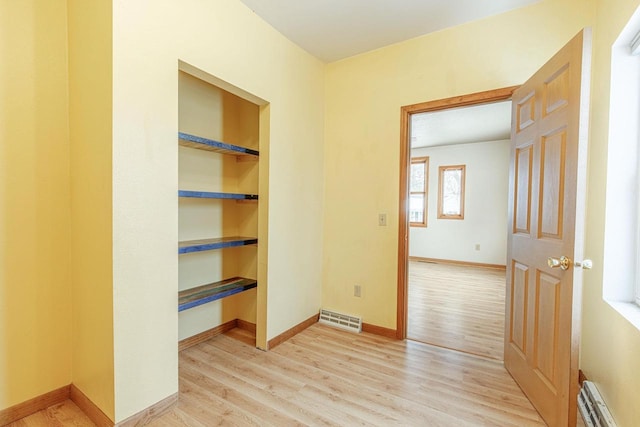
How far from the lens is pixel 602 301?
1.70 metres

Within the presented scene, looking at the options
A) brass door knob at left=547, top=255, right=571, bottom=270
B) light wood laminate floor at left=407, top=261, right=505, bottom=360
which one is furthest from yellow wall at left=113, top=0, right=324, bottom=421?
light wood laminate floor at left=407, top=261, right=505, bottom=360

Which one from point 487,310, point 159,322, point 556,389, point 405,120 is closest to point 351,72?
point 405,120

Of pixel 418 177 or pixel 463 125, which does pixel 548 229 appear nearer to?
pixel 463 125

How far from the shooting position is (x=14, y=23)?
151 cm

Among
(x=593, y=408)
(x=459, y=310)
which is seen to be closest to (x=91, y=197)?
(x=593, y=408)

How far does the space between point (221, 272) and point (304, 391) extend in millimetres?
1313

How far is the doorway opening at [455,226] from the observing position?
2.67 meters

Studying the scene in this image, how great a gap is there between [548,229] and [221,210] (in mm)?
2460

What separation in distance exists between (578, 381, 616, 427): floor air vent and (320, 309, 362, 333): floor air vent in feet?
5.34

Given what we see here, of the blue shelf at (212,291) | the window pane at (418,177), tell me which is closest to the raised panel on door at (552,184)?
the blue shelf at (212,291)

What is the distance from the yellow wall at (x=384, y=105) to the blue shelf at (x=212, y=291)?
93 cm

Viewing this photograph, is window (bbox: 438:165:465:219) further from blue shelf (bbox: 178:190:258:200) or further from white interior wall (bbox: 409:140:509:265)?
blue shelf (bbox: 178:190:258:200)

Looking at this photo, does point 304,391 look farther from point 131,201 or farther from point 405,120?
point 405,120

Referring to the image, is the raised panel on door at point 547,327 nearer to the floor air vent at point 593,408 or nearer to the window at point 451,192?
the floor air vent at point 593,408
